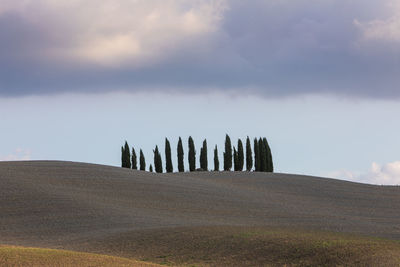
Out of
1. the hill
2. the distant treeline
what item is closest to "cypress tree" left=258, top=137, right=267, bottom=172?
the distant treeline

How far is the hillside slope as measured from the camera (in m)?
34.0

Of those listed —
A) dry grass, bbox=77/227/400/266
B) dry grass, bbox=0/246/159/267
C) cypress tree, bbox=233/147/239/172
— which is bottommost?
dry grass, bbox=77/227/400/266

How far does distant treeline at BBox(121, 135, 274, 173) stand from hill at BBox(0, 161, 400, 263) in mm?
17952

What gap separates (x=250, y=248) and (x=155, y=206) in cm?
1672

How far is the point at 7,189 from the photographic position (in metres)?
43.6

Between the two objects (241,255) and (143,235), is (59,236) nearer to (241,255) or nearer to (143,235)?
(143,235)

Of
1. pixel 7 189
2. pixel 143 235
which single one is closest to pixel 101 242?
pixel 143 235

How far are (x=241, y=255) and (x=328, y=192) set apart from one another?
106 feet

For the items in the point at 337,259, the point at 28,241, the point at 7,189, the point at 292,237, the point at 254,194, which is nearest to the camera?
the point at 337,259

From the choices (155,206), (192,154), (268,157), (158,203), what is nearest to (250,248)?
(155,206)

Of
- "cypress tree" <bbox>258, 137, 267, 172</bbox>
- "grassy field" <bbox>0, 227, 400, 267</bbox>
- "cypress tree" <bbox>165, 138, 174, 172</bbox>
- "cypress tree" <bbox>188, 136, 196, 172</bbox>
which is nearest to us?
"grassy field" <bbox>0, 227, 400, 267</bbox>

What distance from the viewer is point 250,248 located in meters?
25.7

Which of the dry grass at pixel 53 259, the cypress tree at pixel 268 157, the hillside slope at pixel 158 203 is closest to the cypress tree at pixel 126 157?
the cypress tree at pixel 268 157

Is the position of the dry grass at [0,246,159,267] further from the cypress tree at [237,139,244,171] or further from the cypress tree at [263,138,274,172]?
the cypress tree at [263,138,274,172]
